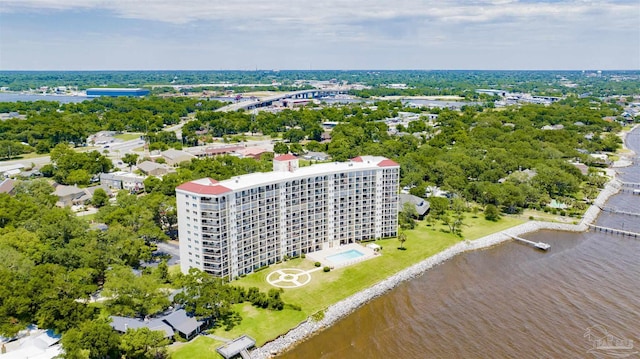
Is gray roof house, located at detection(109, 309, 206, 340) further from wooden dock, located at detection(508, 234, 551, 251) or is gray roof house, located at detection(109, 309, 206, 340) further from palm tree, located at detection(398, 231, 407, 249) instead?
wooden dock, located at detection(508, 234, 551, 251)

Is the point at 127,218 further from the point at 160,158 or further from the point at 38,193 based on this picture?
the point at 160,158

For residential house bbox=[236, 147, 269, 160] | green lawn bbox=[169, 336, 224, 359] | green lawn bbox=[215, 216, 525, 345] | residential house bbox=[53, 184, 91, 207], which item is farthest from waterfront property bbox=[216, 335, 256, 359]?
residential house bbox=[236, 147, 269, 160]

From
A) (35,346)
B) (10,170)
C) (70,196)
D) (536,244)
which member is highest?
(10,170)

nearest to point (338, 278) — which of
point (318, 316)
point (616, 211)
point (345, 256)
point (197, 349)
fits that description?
point (345, 256)

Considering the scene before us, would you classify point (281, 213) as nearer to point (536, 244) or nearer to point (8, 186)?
point (536, 244)

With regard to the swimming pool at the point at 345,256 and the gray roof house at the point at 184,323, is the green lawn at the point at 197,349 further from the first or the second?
the swimming pool at the point at 345,256

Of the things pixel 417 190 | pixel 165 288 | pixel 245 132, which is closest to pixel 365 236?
pixel 417 190

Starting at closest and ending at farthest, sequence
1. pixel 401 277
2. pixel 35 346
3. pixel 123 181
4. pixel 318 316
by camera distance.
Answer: pixel 35 346, pixel 318 316, pixel 401 277, pixel 123 181
